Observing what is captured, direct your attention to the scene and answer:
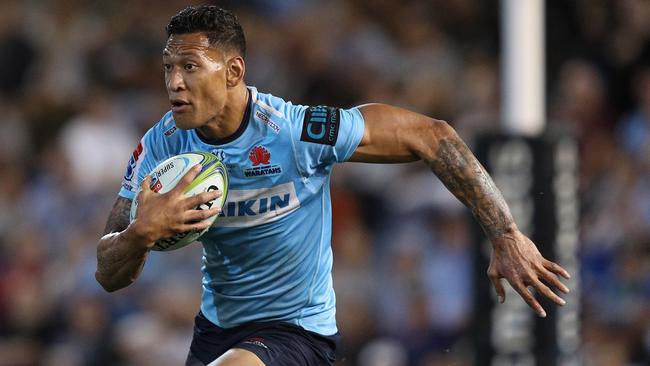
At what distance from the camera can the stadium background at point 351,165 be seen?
9.16 m

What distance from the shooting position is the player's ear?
5133mm

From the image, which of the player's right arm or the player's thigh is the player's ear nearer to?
the player's right arm

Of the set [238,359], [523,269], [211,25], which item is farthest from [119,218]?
[523,269]

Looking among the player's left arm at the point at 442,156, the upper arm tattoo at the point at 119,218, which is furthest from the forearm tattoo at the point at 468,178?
the upper arm tattoo at the point at 119,218

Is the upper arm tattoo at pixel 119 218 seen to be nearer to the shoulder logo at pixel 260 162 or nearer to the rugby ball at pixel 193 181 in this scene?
the rugby ball at pixel 193 181

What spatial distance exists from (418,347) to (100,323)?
296 centimetres

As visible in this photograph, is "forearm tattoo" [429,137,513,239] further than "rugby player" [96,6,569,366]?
Yes

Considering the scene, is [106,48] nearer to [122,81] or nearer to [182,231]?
[122,81]

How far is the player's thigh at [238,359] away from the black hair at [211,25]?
1.26 m

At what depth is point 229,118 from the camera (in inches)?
203

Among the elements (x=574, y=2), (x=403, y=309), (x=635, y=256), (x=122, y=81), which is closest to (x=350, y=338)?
(x=403, y=309)

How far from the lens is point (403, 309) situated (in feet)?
31.6

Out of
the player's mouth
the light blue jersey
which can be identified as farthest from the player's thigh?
the player's mouth

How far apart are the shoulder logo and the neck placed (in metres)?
0.13
